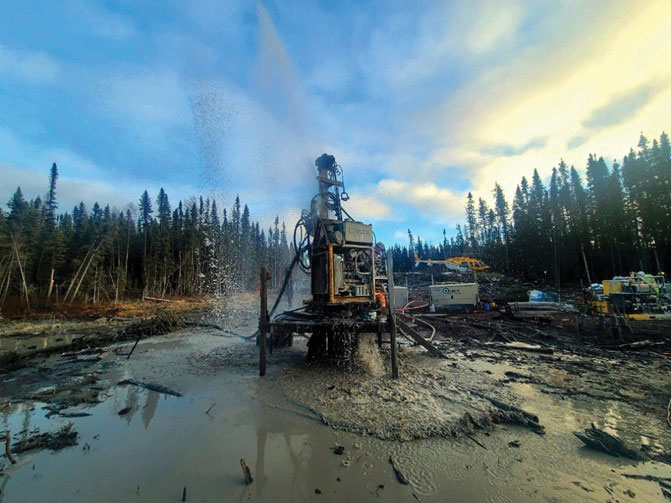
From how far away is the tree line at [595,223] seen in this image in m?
39.1

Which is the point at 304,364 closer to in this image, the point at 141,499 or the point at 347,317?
the point at 347,317

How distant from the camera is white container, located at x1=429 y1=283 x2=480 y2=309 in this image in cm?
2764

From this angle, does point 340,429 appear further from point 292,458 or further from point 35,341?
point 35,341

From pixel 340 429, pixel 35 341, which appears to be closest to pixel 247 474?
pixel 340 429

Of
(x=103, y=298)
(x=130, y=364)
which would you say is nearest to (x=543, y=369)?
(x=130, y=364)

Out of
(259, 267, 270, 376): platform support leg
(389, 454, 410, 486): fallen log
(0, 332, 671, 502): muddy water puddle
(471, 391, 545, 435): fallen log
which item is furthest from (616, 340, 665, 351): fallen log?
(259, 267, 270, 376): platform support leg

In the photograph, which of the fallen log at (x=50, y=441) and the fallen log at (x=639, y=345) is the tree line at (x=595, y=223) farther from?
the fallen log at (x=50, y=441)

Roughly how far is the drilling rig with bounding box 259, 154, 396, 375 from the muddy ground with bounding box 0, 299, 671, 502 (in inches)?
59.4

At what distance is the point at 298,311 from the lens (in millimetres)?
13281

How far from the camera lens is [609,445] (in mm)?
5680

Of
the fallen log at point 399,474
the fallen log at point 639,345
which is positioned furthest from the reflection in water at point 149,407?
the fallen log at point 639,345

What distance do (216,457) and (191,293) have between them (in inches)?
2379

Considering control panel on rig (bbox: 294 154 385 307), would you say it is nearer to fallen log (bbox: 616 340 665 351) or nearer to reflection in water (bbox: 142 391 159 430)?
reflection in water (bbox: 142 391 159 430)

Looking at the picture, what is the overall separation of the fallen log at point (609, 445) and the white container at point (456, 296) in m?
22.7
